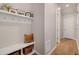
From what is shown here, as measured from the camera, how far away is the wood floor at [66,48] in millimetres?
1820

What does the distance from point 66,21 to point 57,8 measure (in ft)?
0.77

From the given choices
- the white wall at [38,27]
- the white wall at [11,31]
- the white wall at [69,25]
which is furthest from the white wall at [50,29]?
the white wall at [11,31]

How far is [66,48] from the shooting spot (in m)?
1.85

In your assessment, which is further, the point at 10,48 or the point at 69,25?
the point at 69,25

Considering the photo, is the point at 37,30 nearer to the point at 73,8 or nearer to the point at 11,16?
the point at 11,16

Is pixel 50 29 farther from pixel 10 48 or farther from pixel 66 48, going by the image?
pixel 10 48

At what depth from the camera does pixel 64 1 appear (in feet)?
5.98

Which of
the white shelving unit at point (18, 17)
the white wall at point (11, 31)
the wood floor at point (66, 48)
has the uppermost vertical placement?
the white shelving unit at point (18, 17)

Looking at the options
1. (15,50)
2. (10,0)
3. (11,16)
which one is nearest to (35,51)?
(15,50)

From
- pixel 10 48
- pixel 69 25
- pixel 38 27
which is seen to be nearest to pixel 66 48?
pixel 69 25

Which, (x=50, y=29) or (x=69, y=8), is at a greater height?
(x=69, y=8)

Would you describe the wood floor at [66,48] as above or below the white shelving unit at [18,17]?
below

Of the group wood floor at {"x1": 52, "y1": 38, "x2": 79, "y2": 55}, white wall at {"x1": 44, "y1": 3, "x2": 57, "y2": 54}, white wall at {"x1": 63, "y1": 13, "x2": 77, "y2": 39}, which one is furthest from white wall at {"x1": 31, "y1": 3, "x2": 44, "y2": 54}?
white wall at {"x1": 63, "y1": 13, "x2": 77, "y2": 39}

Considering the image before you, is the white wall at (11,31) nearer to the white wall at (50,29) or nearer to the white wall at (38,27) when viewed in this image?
the white wall at (38,27)
